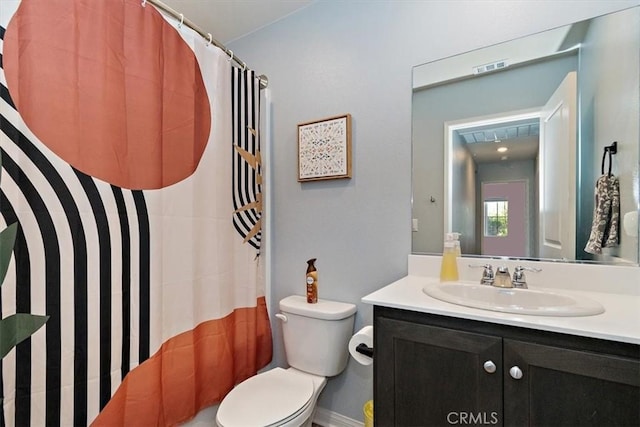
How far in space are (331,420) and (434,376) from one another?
1011 mm

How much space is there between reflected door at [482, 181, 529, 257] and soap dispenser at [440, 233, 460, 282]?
121 millimetres

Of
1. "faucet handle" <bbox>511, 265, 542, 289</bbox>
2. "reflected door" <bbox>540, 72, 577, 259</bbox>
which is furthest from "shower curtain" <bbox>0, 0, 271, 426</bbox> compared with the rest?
"reflected door" <bbox>540, 72, 577, 259</bbox>

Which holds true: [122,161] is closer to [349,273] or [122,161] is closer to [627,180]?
[349,273]

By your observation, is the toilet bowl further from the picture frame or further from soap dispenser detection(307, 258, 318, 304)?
the picture frame

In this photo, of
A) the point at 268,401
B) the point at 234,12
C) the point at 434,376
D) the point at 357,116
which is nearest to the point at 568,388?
the point at 434,376

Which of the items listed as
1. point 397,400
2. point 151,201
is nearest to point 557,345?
point 397,400

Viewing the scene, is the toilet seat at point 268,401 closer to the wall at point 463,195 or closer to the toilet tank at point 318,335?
the toilet tank at point 318,335

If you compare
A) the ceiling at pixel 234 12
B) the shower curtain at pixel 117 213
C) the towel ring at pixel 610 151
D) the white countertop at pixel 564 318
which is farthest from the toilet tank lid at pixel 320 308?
the ceiling at pixel 234 12

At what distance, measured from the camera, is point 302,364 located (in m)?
1.59

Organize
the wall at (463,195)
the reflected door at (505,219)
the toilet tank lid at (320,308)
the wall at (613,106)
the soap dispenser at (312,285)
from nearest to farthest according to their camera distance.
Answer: the wall at (613,106)
the reflected door at (505,219)
the wall at (463,195)
the toilet tank lid at (320,308)
the soap dispenser at (312,285)

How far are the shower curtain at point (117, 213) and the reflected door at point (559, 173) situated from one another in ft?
4.64

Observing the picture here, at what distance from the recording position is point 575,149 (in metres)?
1.20

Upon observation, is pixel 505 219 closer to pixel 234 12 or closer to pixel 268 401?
pixel 268 401

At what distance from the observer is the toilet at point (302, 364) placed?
4.20 ft
